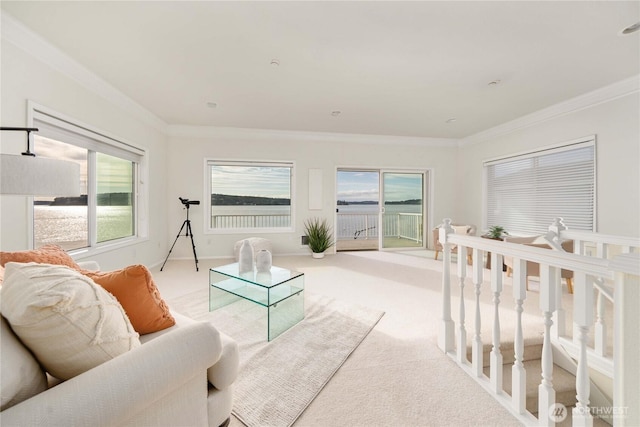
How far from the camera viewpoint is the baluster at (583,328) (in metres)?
1.07

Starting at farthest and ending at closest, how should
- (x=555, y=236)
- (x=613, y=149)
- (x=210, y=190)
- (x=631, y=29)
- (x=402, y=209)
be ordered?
(x=402, y=209), (x=210, y=190), (x=613, y=149), (x=555, y=236), (x=631, y=29)

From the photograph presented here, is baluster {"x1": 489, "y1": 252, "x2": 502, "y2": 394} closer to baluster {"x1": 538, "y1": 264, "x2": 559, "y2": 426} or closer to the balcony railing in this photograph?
baluster {"x1": 538, "y1": 264, "x2": 559, "y2": 426}

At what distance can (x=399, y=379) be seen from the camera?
1.62 meters

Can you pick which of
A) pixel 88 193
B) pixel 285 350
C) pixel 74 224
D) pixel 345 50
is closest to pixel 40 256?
pixel 285 350

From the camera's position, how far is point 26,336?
2.55 feet

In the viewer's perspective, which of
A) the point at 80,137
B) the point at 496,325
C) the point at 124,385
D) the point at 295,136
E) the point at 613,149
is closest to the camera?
the point at 124,385

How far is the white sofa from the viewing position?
2.17ft

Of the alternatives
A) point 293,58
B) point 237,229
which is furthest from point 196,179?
point 293,58

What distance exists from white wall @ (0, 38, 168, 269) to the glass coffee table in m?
1.56

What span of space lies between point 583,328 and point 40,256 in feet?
8.21

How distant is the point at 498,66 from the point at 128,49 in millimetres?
3575

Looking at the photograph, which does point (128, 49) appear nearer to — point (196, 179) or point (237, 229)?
point (196, 179)

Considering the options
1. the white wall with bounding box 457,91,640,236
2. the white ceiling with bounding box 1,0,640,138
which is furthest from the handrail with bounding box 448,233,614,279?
the white wall with bounding box 457,91,640,236

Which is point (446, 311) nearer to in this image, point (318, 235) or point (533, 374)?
point (533, 374)
